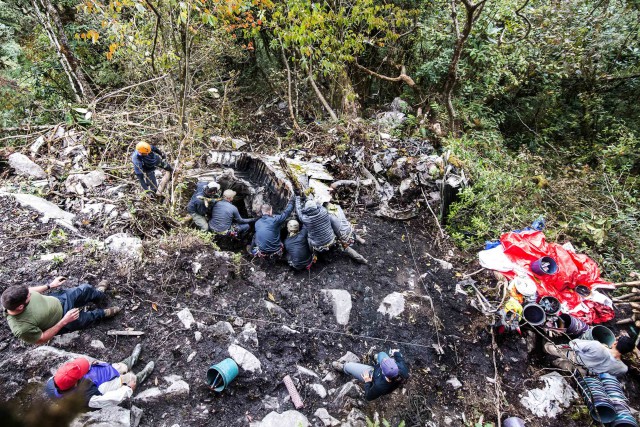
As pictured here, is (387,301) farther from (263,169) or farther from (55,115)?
(55,115)

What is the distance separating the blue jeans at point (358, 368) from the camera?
11.2ft

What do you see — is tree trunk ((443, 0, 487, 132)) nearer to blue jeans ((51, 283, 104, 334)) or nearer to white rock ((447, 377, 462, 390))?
white rock ((447, 377, 462, 390))

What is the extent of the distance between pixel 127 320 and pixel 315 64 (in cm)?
763

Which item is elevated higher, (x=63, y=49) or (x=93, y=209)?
(x=63, y=49)

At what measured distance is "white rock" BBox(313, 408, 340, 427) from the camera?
3.12m

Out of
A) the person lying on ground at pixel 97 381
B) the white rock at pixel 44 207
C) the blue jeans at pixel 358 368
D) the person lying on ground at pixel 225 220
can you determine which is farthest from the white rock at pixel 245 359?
the white rock at pixel 44 207

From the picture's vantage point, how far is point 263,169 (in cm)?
629

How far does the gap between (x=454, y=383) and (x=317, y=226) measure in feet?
8.35

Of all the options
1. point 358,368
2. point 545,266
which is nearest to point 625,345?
point 545,266

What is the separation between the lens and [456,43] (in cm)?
678

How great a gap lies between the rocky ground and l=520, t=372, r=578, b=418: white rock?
0.01m

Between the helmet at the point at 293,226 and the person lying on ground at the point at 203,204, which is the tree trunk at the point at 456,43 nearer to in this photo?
the helmet at the point at 293,226

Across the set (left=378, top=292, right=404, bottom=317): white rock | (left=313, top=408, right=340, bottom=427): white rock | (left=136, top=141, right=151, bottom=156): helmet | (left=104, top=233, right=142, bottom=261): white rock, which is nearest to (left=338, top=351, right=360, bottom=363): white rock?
(left=313, top=408, right=340, bottom=427): white rock

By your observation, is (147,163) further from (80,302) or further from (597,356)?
(597,356)
